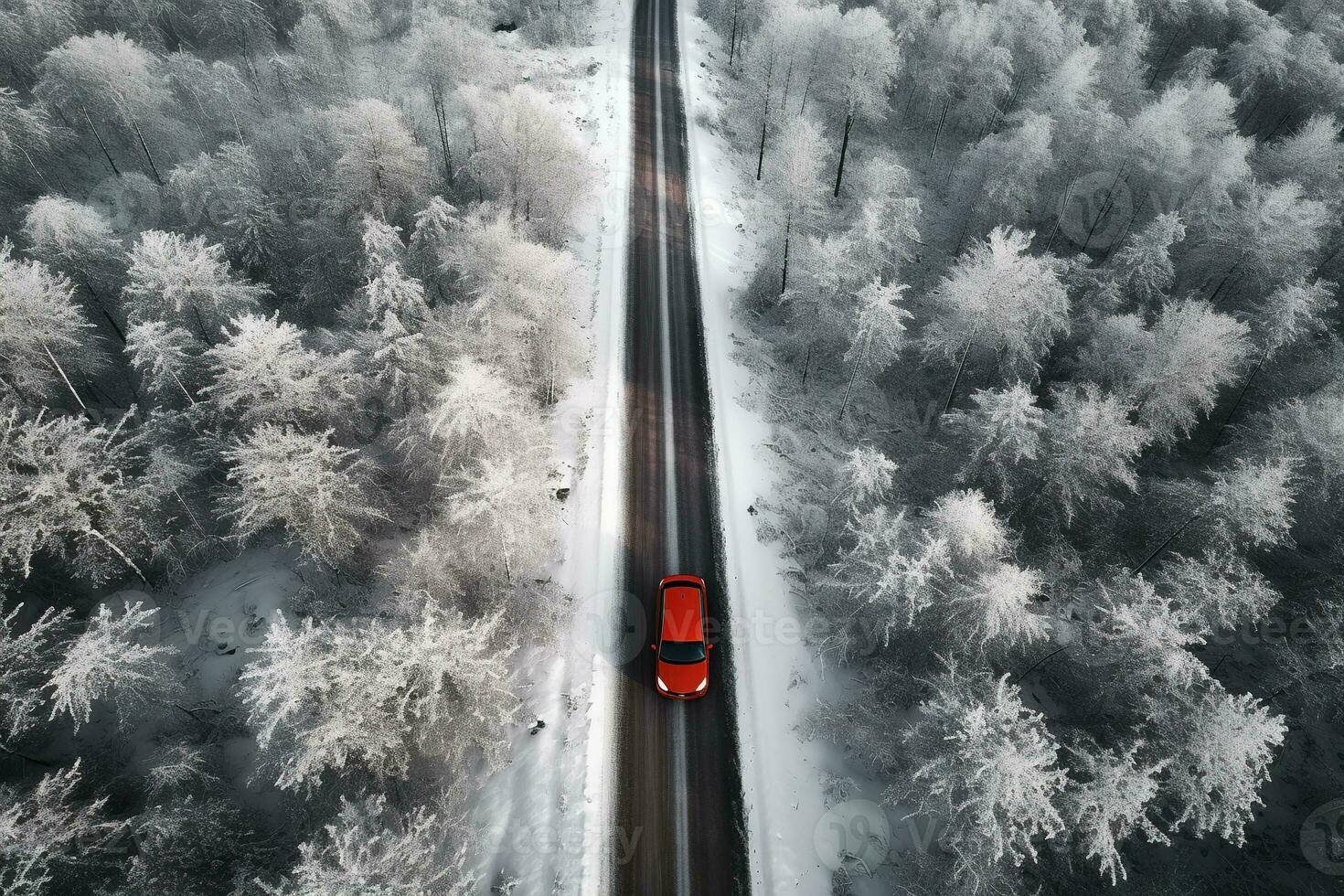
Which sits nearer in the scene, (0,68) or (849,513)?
(849,513)

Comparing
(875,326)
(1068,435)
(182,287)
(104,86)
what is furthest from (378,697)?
(104,86)

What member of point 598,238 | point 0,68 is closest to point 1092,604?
point 598,238

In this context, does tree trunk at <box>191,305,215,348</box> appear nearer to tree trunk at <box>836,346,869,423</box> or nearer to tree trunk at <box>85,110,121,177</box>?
tree trunk at <box>85,110,121,177</box>

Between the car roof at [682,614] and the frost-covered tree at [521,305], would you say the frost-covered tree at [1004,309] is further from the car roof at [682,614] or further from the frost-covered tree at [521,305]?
the frost-covered tree at [521,305]

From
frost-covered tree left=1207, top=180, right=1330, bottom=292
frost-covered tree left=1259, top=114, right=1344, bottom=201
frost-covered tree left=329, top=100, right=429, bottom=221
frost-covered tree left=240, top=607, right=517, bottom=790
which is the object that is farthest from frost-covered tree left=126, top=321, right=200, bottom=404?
frost-covered tree left=1259, top=114, right=1344, bottom=201

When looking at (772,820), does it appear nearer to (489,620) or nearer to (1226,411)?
(489,620)

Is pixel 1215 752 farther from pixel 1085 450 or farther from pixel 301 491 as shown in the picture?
pixel 301 491
